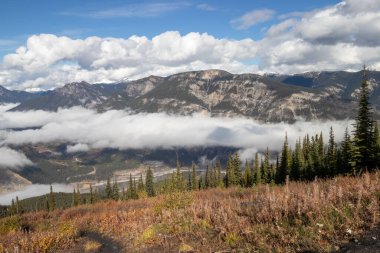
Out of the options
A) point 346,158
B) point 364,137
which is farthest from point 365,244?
point 346,158

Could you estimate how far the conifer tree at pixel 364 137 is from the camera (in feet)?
197

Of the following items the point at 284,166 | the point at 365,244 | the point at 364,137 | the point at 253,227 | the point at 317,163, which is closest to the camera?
the point at 365,244

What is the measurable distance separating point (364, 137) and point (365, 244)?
57.3 m

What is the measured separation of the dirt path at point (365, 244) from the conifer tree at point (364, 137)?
54.2 metres

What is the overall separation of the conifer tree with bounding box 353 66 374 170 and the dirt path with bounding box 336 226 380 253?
178 feet

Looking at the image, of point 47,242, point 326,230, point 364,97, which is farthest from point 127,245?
point 364,97

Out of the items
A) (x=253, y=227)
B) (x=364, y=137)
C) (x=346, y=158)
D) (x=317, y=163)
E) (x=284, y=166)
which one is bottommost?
(x=284, y=166)

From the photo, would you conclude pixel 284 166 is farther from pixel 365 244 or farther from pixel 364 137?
pixel 365 244

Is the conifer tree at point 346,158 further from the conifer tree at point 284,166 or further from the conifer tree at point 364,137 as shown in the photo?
the conifer tree at point 284,166

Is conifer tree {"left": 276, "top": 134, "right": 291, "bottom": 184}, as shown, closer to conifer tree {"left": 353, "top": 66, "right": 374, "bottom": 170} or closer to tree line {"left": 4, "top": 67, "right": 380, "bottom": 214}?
tree line {"left": 4, "top": 67, "right": 380, "bottom": 214}

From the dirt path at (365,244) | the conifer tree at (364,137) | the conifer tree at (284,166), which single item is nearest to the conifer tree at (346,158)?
the conifer tree at (364,137)

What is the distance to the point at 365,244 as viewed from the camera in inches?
395

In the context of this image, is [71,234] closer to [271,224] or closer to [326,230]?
[271,224]

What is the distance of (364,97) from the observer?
59781 millimetres
